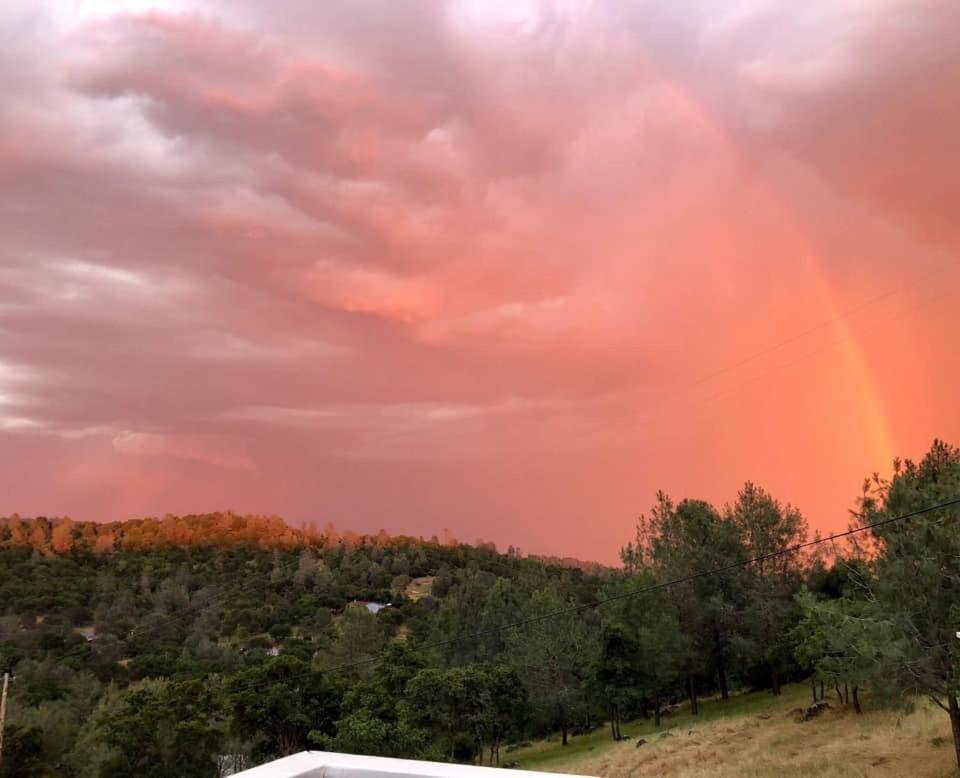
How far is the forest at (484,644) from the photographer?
70.4ft

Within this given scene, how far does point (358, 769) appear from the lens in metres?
2.80

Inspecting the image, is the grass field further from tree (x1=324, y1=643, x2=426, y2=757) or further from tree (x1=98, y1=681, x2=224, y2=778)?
tree (x1=98, y1=681, x2=224, y2=778)

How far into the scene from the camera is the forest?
70.4ft

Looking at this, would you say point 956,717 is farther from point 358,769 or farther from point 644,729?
point 358,769

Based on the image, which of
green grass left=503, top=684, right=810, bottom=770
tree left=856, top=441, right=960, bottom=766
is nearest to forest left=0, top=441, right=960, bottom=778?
tree left=856, top=441, right=960, bottom=766

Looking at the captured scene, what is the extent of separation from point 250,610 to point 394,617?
41.6 ft

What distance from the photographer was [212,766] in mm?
29266

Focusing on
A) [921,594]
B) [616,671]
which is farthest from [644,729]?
[921,594]

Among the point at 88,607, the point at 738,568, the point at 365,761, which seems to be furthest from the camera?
the point at 88,607

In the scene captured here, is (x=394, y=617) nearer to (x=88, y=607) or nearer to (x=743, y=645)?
(x=88, y=607)

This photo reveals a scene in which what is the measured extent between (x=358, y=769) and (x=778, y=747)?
2910cm

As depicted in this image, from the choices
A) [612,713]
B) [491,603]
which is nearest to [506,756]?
[612,713]

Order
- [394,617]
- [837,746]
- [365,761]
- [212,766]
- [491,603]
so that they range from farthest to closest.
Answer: [394,617] < [491,603] < [212,766] < [837,746] < [365,761]

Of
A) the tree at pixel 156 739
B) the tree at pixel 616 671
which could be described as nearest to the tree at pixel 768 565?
the tree at pixel 616 671
